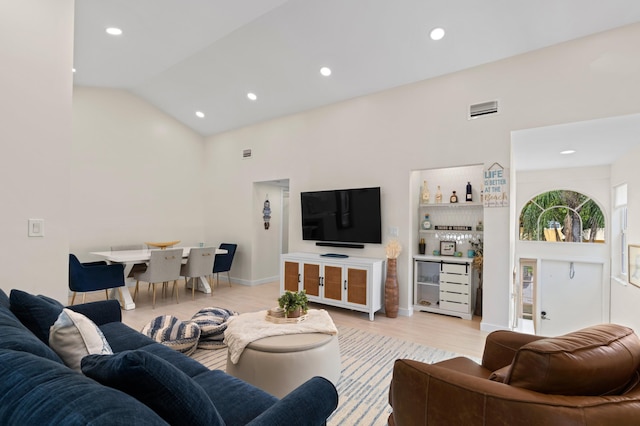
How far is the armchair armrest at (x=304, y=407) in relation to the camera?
1.09 meters

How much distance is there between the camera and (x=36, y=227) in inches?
84.5

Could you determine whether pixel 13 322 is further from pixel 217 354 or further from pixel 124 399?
pixel 217 354

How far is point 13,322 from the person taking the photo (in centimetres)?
127

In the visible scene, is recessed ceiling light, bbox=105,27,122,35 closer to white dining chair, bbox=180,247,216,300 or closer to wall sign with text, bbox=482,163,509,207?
white dining chair, bbox=180,247,216,300

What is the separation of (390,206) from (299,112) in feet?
7.85

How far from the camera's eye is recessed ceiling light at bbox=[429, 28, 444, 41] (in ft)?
11.4

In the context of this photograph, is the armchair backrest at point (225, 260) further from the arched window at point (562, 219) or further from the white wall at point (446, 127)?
the arched window at point (562, 219)

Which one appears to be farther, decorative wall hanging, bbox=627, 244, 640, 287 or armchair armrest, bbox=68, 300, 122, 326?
decorative wall hanging, bbox=627, 244, 640, 287

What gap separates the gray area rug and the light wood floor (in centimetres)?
27

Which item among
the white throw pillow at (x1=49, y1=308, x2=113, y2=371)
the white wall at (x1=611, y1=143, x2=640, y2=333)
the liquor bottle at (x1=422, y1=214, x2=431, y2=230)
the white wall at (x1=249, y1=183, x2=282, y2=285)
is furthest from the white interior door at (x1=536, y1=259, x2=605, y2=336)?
the white throw pillow at (x1=49, y1=308, x2=113, y2=371)

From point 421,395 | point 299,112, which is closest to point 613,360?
point 421,395

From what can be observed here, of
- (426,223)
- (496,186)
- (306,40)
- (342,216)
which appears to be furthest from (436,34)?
(342,216)

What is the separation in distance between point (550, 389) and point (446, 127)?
368 cm

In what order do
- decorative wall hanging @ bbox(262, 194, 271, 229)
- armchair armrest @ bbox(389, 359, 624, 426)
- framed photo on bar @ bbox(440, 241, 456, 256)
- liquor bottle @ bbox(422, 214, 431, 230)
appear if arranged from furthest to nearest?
decorative wall hanging @ bbox(262, 194, 271, 229) → liquor bottle @ bbox(422, 214, 431, 230) → framed photo on bar @ bbox(440, 241, 456, 256) → armchair armrest @ bbox(389, 359, 624, 426)
